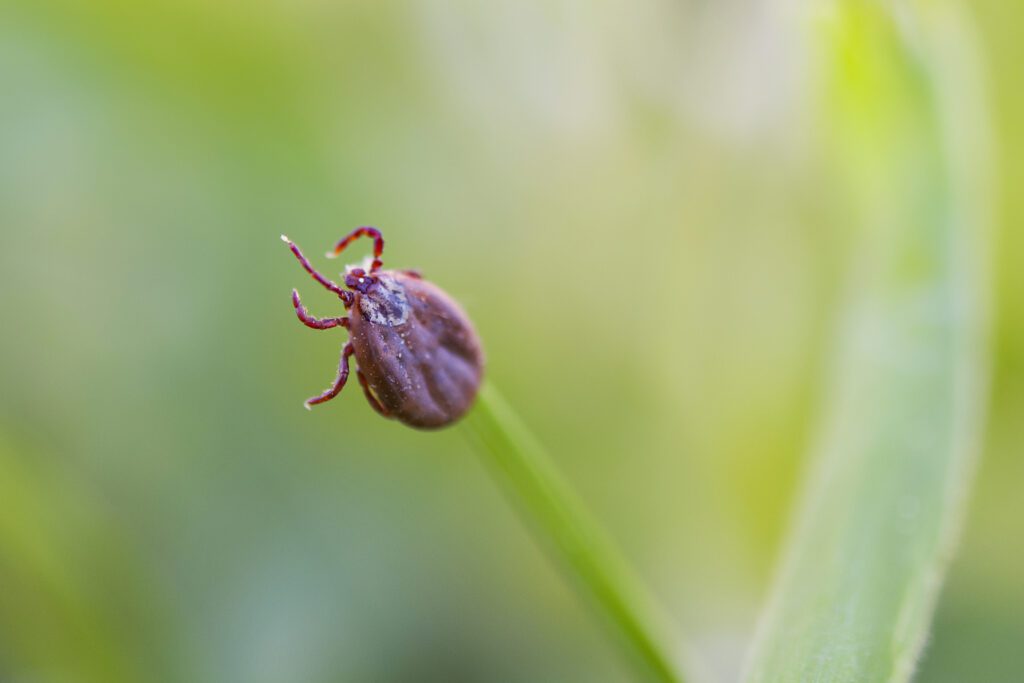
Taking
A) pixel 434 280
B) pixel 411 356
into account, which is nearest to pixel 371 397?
pixel 411 356

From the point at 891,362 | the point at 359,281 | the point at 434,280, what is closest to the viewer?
the point at 359,281

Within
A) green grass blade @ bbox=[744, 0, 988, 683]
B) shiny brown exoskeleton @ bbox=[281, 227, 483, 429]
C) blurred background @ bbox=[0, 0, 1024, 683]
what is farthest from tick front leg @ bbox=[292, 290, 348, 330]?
blurred background @ bbox=[0, 0, 1024, 683]

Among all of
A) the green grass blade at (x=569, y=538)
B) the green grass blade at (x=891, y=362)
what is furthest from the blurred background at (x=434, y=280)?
the green grass blade at (x=569, y=538)

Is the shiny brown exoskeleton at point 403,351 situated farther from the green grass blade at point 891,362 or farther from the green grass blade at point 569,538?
the green grass blade at point 891,362

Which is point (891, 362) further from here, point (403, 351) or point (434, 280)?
point (434, 280)

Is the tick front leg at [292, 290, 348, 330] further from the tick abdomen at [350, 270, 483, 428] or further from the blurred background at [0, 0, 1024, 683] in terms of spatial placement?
the blurred background at [0, 0, 1024, 683]

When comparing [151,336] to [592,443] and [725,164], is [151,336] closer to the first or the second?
[592,443]
